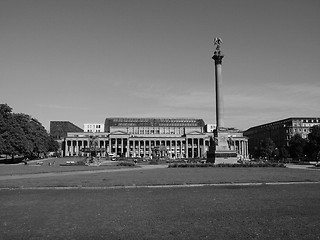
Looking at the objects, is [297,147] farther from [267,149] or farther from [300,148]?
[267,149]

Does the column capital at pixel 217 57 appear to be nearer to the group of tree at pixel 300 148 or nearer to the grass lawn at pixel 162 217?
the group of tree at pixel 300 148

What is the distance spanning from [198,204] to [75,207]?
7.07 m

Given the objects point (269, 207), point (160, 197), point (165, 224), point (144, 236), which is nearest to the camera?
point (144, 236)

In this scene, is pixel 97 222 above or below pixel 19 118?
below

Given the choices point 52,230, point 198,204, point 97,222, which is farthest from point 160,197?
point 52,230

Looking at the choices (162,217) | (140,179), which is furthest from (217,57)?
(162,217)

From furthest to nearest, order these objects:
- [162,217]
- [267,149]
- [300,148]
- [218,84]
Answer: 1. [267,149]
2. [300,148]
3. [218,84]
4. [162,217]

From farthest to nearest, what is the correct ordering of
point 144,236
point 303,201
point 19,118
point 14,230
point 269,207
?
point 19,118
point 303,201
point 269,207
point 14,230
point 144,236

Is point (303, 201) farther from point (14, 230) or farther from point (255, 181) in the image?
point (14, 230)

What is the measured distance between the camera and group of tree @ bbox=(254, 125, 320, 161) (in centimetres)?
10631

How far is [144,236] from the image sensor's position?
12406mm

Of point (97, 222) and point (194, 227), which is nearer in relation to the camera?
point (194, 227)

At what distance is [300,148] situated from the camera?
12156cm

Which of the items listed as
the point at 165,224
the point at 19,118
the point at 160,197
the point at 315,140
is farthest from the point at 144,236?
the point at 315,140
